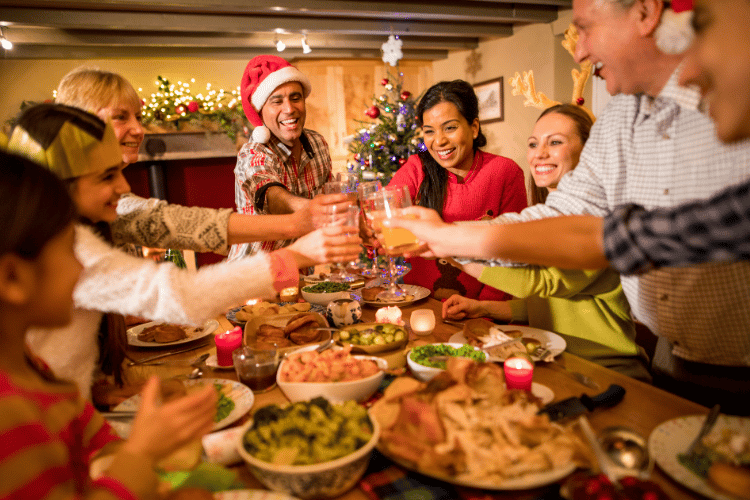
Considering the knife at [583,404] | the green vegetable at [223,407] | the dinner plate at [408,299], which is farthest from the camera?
the dinner plate at [408,299]

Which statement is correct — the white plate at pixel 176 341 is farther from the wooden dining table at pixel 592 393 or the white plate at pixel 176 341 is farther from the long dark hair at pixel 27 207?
the long dark hair at pixel 27 207

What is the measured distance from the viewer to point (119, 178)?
1521 mm

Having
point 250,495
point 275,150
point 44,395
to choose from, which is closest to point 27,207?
point 44,395

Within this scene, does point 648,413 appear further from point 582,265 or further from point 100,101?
point 100,101

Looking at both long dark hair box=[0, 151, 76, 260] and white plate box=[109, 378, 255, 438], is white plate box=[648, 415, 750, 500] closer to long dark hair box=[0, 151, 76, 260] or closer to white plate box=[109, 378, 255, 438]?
white plate box=[109, 378, 255, 438]

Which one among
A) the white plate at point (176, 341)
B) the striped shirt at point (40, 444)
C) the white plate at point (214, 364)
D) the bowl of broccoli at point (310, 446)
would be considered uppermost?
the striped shirt at point (40, 444)

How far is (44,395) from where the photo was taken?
0.97m

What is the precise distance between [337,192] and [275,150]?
4.33ft

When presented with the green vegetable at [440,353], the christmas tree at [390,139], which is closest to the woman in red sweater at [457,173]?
the green vegetable at [440,353]

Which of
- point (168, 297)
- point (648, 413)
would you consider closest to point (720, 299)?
point (648, 413)

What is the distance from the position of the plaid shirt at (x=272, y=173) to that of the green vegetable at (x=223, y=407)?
1666 millimetres

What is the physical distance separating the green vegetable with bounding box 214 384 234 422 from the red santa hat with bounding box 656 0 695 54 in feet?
5.67

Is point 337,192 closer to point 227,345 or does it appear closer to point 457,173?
point 227,345

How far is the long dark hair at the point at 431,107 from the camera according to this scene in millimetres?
3273
